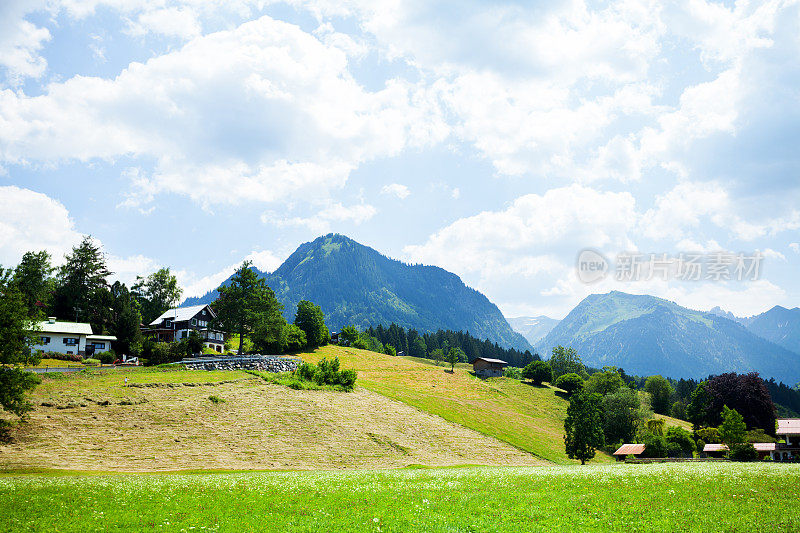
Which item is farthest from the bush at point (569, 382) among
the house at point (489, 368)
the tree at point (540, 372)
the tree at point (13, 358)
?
the tree at point (13, 358)

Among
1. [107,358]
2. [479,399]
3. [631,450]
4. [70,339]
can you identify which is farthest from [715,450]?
[70,339]

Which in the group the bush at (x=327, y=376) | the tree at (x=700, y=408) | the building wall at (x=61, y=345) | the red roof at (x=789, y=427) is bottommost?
the tree at (x=700, y=408)

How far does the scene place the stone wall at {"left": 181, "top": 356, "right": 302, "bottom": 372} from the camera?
86500 mm

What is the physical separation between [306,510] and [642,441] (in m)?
104

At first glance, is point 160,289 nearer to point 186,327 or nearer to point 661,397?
point 186,327

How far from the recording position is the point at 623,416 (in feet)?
364

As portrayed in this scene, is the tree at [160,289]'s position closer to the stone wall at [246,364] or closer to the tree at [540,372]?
the stone wall at [246,364]

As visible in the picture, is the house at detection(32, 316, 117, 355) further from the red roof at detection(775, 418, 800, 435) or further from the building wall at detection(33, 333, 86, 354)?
the red roof at detection(775, 418, 800, 435)

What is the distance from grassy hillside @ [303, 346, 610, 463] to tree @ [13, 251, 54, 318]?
214ft

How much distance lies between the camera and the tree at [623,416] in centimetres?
10931

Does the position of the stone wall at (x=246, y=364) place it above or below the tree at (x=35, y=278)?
below

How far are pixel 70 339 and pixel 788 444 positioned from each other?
13984 cm

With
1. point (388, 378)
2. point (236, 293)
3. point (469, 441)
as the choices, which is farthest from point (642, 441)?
point (236, 293)

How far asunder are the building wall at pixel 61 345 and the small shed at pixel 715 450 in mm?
128670
